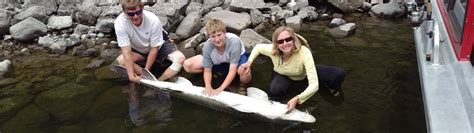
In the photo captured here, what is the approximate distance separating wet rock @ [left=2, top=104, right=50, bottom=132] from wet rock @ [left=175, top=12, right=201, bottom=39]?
9.62 feet

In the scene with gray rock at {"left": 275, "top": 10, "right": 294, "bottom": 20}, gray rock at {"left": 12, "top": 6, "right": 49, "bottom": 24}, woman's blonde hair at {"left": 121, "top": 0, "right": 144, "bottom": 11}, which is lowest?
gray rock at {"left": 275, "top": 10, "right": 294, "bottom": 20}

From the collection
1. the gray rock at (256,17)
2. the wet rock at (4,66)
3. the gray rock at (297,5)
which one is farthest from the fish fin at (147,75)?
the gray rock at (297,5)

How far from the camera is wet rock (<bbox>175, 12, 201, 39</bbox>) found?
27.3ft

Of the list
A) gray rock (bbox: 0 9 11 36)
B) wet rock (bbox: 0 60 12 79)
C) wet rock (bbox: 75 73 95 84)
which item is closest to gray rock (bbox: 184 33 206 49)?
wet rock (bbox: 75 73 95 84)

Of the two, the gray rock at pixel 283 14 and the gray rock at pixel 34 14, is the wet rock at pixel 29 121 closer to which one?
the gray rock at pixel 34 14

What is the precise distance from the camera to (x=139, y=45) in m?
6.39

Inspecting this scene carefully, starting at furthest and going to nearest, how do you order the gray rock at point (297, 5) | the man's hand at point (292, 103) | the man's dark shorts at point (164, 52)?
the gray rock at point (297, 5)
the man's dark shorts at point (164, 52)
the man's hand at point (292, 103)

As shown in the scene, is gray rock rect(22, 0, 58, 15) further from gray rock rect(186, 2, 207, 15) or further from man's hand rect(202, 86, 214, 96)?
man's hand rect(202, 86, 214, 96)

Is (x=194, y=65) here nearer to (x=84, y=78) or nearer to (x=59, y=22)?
(x=84, y=78)

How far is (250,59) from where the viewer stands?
5.64 metres

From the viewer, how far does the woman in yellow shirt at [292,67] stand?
5.00 m

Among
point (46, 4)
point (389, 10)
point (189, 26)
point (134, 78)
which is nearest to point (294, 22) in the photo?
point (389, 10)

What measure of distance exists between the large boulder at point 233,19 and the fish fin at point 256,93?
281 centimetres

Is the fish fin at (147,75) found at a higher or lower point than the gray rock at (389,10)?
higher
